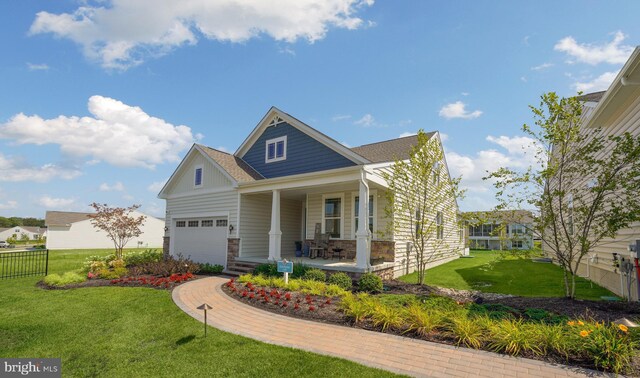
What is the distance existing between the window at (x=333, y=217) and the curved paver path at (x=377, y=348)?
6.78 m

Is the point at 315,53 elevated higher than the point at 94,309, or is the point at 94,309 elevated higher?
the point at 315,53

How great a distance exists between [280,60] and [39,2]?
6587 mm

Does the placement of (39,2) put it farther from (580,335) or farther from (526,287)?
(526,287)

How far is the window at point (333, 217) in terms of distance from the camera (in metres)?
13.5

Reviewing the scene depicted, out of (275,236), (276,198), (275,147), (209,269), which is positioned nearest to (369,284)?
(275,236)

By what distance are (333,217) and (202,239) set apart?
6248 millimetres

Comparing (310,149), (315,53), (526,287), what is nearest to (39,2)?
(315,53)

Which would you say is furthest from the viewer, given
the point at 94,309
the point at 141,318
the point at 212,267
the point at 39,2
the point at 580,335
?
the point at 212,267

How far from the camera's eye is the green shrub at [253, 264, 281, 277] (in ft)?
35.2

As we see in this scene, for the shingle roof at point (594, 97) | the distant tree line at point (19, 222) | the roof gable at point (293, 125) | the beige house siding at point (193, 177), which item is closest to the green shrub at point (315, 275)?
the roof gable at point (293, 125)

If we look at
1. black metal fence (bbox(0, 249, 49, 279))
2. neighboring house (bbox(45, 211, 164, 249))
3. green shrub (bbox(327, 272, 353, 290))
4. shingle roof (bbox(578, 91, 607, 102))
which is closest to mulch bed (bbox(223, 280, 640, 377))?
green shrub (bbox(327, 272, 353, 290))

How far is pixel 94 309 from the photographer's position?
7543 mm

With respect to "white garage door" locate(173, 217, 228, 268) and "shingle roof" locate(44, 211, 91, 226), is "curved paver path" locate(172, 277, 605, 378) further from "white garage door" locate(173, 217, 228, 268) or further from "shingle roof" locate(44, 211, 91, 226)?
"shingle roof" locate(44, 211, 91, 226)

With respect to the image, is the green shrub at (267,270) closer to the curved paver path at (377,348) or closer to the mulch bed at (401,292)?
the mulch bed at (401,292)
